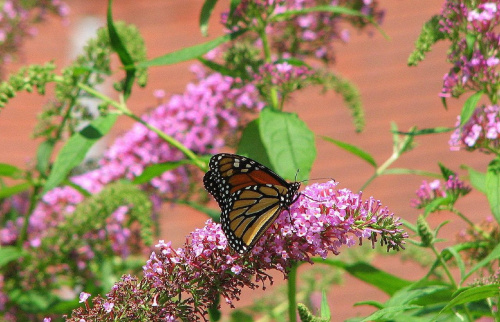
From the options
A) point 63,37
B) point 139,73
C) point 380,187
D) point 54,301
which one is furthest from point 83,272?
point 63,37

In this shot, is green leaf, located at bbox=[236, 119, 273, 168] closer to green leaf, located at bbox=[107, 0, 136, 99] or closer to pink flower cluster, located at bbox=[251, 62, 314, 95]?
pink flower cluster, located at bbox=[251, 62, 314, 95]

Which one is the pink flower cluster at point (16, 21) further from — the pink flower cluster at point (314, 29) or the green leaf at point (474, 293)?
the green leaf at point (474, 293)

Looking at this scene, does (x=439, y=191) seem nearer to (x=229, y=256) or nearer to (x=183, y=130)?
(x=229, y=256)

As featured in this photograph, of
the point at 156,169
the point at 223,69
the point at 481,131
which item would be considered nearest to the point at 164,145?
the point at 156,169

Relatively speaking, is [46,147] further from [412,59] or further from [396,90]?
[396,90]

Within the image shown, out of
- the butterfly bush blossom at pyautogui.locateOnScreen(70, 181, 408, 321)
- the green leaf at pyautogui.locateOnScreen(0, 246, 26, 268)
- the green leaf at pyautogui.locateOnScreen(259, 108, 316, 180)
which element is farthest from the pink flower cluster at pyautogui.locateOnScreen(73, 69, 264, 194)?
the butterfly bush blossom at pyautogui.locateOnScreen(70, 181, 408, 321)

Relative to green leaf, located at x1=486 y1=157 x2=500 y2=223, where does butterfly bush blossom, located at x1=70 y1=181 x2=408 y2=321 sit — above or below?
below
